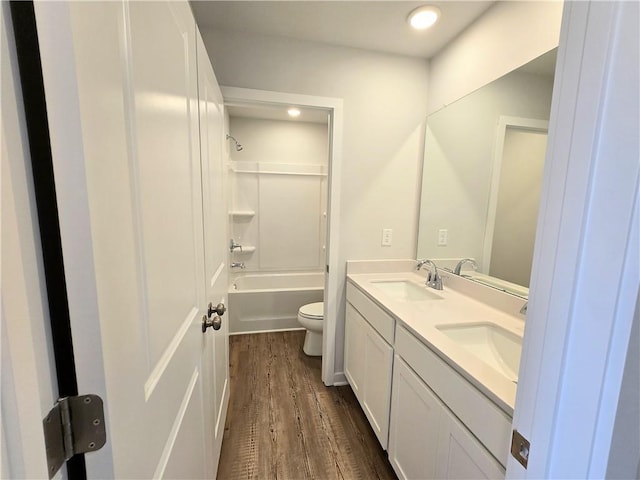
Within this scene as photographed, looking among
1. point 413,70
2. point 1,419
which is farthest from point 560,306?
point 413,70

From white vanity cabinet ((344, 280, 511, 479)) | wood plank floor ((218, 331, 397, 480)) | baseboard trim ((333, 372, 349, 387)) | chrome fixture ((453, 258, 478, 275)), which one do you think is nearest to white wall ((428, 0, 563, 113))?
chrome fixture ((453, 258, 478, 275))

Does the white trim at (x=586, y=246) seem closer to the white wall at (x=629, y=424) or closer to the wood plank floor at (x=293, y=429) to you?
the white wall at (x=629, y=424)

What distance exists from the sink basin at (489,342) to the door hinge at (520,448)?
2.15ft

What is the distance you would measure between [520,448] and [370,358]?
1.16 m

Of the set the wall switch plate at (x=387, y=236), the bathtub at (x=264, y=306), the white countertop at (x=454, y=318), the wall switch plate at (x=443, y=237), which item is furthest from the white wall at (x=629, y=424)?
the bathtub at (x=264, y=306)

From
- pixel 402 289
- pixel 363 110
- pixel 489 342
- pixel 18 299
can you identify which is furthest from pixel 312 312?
pixel 18 299

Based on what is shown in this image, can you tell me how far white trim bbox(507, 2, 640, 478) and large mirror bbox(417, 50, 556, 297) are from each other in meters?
1.00

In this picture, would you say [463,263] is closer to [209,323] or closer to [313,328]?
[313,328]

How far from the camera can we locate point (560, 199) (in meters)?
0.47

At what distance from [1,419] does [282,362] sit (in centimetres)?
241

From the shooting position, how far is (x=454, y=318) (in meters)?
1.33

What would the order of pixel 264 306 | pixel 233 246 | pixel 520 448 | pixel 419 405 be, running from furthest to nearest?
pixel 233 246 → pixel 264 306 → pixel 419 405 → pixel 520 448

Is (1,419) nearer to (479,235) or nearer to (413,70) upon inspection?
(479,235)

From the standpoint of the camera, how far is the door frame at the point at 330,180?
1786 mm
